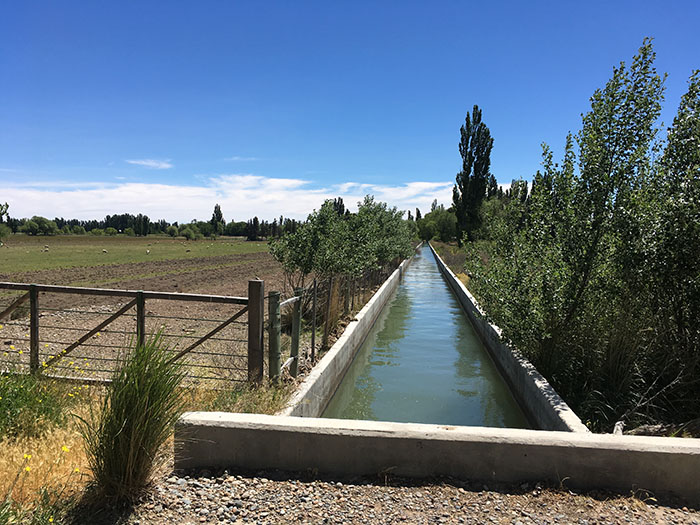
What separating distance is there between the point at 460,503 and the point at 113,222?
Result: 637 ft

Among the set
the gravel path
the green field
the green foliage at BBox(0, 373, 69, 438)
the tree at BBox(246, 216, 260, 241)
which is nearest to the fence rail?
the green foliage at BBox(0, 373, 69, 438)

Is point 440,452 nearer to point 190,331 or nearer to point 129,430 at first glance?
point 129,430

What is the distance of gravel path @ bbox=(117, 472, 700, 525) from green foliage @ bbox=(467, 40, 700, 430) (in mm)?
2374

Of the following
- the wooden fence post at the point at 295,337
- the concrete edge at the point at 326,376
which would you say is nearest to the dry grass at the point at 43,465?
the concrete edge at the point at 326,376

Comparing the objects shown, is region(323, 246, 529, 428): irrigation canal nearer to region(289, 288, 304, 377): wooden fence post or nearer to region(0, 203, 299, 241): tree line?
region(289, 288, 304, 377): wooden fence post

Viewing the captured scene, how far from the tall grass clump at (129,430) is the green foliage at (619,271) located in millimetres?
4690

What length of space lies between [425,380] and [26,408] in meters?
6.63

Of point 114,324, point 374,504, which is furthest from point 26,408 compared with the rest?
point 114,324

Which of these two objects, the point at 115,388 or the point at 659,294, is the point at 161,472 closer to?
the point at 115,388

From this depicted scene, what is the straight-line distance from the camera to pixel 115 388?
2.88 meters

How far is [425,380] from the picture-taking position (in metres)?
8.95

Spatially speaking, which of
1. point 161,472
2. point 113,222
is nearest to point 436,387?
point 161,472

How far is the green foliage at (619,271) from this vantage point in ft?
17.2

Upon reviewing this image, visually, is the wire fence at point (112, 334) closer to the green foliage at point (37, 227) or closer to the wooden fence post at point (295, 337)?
the wooden fence post at point (295, 337)
